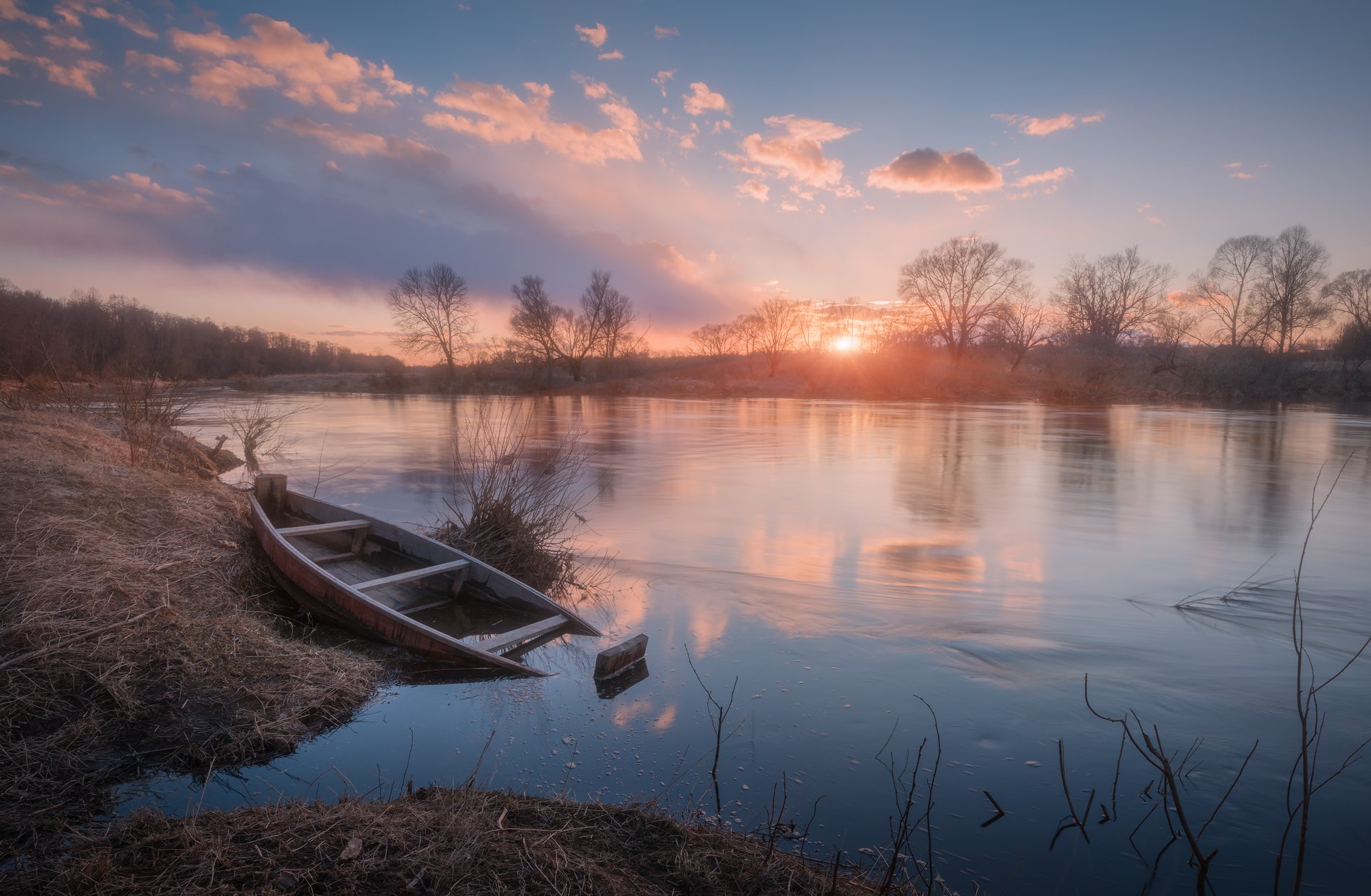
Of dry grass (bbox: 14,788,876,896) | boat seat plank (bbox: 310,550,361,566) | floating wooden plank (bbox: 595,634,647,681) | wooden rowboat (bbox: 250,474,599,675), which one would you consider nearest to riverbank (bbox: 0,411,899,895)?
dry grass (bbox: 14,788,876,896)

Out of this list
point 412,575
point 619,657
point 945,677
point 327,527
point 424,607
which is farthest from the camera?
point 327,527

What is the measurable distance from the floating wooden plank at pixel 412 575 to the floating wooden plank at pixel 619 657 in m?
2.07

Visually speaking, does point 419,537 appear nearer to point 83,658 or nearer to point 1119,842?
point 83,658

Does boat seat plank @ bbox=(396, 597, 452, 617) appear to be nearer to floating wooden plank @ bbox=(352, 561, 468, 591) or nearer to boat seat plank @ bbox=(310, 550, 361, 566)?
floating wooden plank @ bbox=(352, 561, 468, 591)

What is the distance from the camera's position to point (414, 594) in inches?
265

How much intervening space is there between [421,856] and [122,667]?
317 cm

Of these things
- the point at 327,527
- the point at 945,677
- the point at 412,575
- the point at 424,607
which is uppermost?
the point at 327,527

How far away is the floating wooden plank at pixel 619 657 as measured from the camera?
513 cm

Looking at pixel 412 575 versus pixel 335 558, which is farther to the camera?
pixel 335 558

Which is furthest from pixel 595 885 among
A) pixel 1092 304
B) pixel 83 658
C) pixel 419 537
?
pixel 1092 304

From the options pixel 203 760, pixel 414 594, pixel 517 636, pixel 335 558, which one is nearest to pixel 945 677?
pixel 517 636

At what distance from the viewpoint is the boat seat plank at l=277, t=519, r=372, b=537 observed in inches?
295

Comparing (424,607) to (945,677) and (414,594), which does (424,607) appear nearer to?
(414,594)

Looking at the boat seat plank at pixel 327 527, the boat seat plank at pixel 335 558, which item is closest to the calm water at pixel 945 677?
the boat seat plank at pixel 327 527
